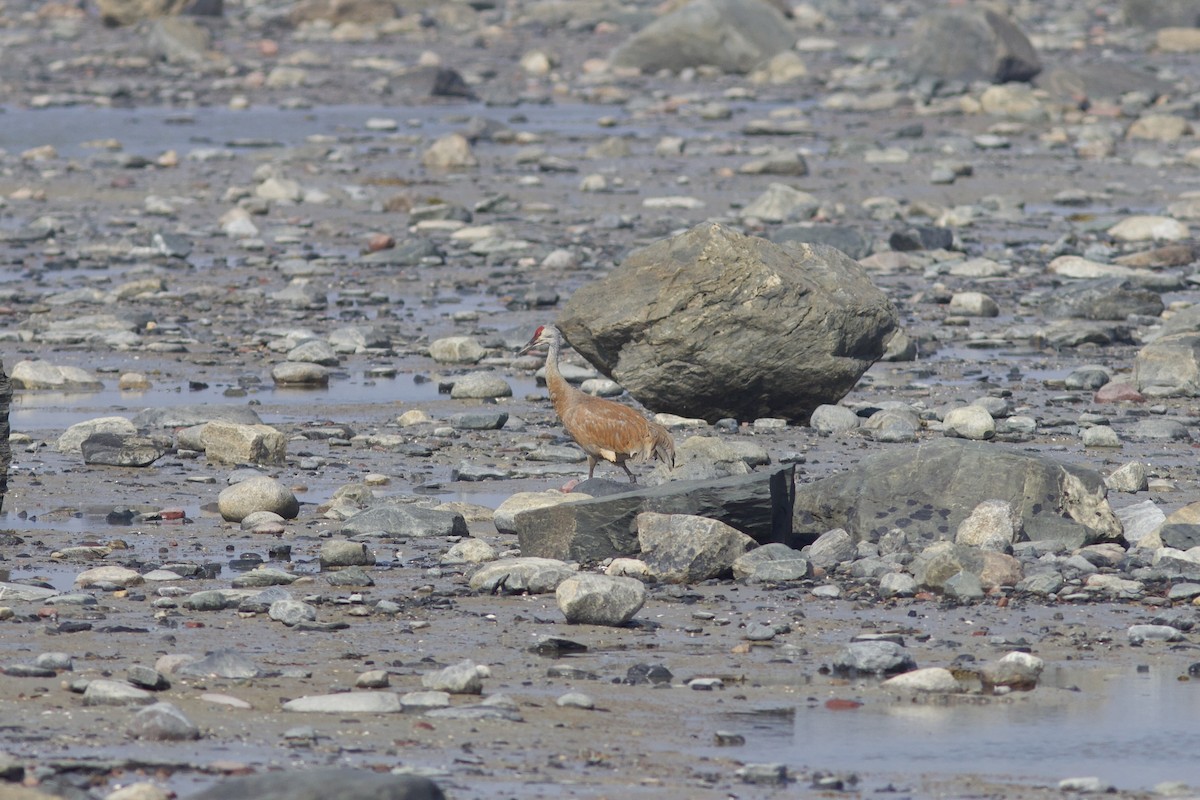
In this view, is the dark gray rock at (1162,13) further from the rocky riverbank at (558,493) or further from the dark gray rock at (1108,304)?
the dark gray rock at (1108,304)

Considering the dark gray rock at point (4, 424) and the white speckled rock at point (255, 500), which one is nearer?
the dark gray rock at point (4, 424)

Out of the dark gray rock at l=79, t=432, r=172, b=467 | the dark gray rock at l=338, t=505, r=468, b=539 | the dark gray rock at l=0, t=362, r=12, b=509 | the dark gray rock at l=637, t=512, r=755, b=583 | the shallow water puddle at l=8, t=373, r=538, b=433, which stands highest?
the dark gray rock at l=0, t=362, r=12, b=509

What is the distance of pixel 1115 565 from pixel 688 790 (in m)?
2.94

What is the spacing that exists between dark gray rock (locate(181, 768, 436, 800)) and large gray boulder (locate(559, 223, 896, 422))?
5616 mm

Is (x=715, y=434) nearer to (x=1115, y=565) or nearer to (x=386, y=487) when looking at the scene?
(x=386, y=487)

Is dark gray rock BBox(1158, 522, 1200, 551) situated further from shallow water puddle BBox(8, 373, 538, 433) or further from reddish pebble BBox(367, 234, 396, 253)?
reddish pebble BBox(367, 234, 396, 253)

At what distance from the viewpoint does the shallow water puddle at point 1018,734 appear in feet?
17.2

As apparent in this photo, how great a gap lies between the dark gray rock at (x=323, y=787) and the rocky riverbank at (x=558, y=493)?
0.05ft

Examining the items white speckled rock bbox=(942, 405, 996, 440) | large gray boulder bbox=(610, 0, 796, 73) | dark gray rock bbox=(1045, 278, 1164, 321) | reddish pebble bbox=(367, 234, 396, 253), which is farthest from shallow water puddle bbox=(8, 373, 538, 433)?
large gray boulder bbox=(610, 0, 796, 73)

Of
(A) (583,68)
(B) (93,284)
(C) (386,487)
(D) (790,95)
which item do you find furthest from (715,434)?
(A) (583,68)

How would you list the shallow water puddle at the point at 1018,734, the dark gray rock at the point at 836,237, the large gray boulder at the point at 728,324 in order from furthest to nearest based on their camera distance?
1. the dark gray rock at the point at 836,237
2. the large gray boulder at the point at 728,324
3. the shallow water puddle at the point at 1018,734

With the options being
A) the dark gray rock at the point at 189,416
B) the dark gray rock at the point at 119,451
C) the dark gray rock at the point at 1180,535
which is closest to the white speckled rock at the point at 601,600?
the dark gray rock at the point at 1180,535

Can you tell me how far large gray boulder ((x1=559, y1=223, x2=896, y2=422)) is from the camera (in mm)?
9930

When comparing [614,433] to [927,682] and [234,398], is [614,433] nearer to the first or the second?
[927,682]
